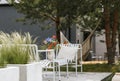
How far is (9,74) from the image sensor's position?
5.37 metres

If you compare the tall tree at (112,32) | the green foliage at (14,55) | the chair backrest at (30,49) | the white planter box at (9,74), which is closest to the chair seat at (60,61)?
the chair backrest at (30,49)

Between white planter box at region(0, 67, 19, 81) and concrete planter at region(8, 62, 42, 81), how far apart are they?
0.26m

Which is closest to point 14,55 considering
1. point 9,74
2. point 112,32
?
point 9,74

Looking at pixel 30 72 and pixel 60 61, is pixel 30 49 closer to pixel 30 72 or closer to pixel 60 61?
pixel 30 72

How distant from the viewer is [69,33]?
80.2 ft

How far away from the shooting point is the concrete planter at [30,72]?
6.04 meters

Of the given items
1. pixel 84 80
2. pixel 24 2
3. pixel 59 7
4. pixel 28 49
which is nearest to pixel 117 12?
pixel 59 7

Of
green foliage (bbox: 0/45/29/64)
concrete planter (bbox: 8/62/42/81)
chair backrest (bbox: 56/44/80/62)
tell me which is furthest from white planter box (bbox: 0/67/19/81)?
chair backrest (bbox: 56/44/80/62)

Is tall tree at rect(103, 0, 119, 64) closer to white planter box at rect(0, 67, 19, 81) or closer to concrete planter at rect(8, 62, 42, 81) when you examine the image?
concrete planter at rect(8, 62, 42, 81)

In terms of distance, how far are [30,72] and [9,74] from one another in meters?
0.95

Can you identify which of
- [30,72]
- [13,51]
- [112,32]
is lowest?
[30,72]

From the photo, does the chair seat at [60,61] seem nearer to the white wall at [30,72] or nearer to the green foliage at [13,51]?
the white wall at [30,72]

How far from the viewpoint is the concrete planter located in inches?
238

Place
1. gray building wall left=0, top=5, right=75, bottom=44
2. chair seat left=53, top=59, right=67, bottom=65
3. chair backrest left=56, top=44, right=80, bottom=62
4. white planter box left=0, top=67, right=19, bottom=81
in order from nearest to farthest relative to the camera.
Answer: white planter box left=0, top=67, right=19, bottom=81 → chair seat left=53, top=59, right=67, bottom=65 → chair backrest left=56, top=44, right=80, bottom=62 → gray building wall left=0, top=5, right=75, bottom=44
